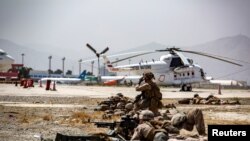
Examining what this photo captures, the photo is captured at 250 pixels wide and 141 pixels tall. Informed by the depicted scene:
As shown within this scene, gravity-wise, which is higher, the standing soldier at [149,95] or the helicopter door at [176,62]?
the helicopter door at [176,62]

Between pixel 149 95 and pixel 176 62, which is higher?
pixel 176 62

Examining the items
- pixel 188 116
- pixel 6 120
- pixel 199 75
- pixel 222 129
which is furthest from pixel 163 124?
pixel 199 75

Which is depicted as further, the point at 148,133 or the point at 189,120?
the point at 189,120

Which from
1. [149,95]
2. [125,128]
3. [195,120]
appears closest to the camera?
[125,128]

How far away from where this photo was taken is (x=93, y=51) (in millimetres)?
79688

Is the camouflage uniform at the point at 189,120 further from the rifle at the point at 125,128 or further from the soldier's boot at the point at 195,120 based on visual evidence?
the rifle at the point at 125,128

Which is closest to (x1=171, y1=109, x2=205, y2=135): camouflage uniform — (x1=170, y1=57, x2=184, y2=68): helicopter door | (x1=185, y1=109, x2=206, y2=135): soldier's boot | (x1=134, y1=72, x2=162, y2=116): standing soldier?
(x1=185, y1=109, x2=206, y2=135): soldier's boot

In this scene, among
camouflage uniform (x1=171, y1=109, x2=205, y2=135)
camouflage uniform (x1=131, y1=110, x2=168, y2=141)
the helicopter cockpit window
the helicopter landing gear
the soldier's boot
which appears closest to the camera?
camouflage uniform (x1=131, y1=110, x2=168, y2=141)

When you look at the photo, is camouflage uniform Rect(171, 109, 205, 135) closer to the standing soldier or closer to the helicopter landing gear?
the standing soldier

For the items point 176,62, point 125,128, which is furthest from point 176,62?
point 125,128

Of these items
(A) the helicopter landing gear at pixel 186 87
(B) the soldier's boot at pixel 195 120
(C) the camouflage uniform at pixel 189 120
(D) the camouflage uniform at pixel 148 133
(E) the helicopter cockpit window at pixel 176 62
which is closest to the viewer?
(D) the camouflage uniform at pixel 148 133

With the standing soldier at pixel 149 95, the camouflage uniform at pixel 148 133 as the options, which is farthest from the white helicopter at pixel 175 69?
the camouflage uniform at pixel 148 133

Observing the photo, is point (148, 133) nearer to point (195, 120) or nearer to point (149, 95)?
point (195, 120)

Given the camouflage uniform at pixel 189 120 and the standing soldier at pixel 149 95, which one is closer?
the camouflage uniform at pixel 189 120
